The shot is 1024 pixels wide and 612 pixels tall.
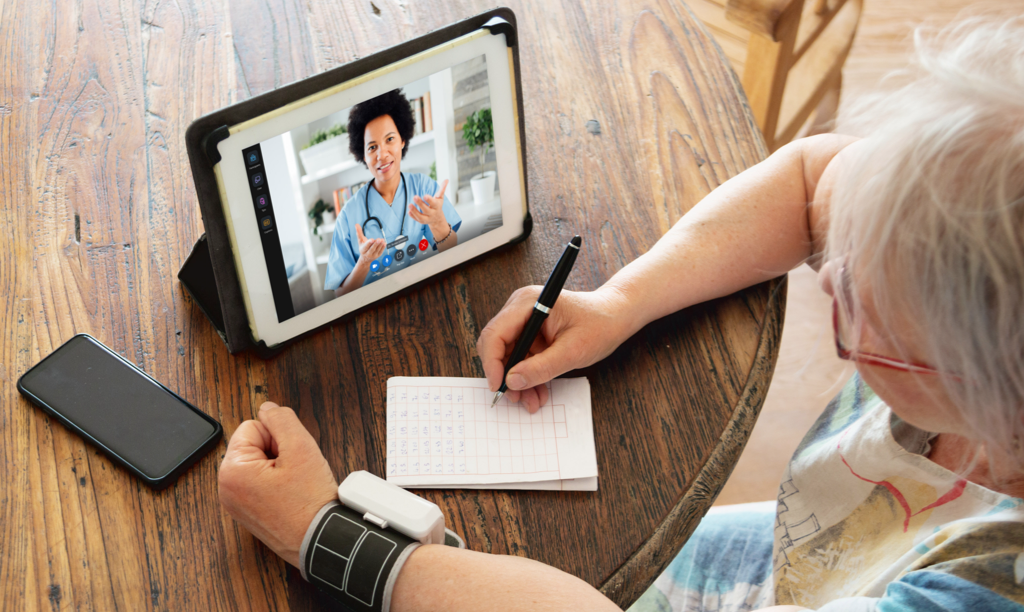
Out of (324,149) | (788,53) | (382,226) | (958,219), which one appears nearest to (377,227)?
Result: (382,226)

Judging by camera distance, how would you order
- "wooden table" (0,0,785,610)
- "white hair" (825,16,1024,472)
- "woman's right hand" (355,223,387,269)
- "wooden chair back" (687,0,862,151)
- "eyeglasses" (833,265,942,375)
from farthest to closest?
"wooden chair back" (687,0,862,151) → "woman's right hand" (355,223,387,269) → "wooden table" (0,0,785,610) → "eyeglasses" (833,265,942,375) → "white hair" (825,16,1024,472)

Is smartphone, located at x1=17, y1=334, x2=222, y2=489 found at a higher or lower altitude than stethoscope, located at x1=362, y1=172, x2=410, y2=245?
lower

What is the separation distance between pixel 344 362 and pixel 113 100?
56 cm

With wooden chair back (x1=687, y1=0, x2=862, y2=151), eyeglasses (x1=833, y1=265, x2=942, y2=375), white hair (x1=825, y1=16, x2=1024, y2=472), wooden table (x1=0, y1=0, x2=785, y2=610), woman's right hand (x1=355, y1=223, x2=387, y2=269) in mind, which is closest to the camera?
white hair (x1=825, y1=16, x2=1024, y2=472)

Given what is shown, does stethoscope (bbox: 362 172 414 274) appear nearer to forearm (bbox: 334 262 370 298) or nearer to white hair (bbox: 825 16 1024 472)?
forearm (bbox: 334 262 370 298)

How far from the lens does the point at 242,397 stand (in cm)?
80

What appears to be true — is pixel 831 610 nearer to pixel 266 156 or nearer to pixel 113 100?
pixel 266 156

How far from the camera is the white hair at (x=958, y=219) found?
1.64 feet

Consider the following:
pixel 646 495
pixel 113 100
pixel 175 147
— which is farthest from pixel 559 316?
pixel 113 100

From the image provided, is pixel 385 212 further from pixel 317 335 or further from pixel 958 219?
pixel 958 219

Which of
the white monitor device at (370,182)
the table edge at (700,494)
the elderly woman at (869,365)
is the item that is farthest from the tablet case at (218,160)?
the table edge at (700,494)

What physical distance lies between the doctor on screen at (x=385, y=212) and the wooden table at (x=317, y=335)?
6cm

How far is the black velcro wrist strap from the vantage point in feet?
2.19

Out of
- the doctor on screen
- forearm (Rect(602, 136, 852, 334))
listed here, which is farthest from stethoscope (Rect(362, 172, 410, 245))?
forearm (Rect(602, 136, 852, 334))
